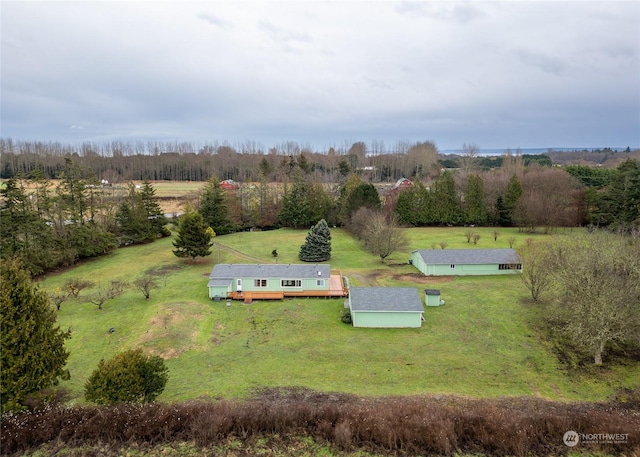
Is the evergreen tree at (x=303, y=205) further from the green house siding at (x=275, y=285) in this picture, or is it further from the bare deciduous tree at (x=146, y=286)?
the bare deciduous tree at (x=146, y=286)

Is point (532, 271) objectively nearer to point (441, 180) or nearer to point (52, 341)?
point (52, 341)

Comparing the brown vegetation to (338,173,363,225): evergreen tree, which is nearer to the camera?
the brown vegetation

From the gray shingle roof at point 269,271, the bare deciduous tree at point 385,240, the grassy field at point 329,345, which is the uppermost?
the bare deciduous tree at point 385,240

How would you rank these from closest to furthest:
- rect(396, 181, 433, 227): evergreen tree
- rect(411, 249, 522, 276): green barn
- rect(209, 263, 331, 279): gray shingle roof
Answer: rect(209, 263, 331, 279): gray shingle roof, rect(411, 249, 522, 276): green barn, rect(396, 181, 433, 227): evergreen tree

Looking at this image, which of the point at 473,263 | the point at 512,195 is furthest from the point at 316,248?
the point at 512,195

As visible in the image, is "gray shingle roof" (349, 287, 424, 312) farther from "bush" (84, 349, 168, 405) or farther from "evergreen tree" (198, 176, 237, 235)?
"evergreen tree" (198, 176, 237, 235)

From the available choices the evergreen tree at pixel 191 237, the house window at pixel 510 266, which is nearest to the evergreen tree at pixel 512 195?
the house window at pixel 510 266

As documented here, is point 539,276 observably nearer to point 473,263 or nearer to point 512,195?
point 473,263

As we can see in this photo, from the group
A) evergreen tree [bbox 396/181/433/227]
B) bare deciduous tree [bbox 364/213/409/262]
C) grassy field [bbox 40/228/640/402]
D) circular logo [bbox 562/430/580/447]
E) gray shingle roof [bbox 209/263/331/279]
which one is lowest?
grassy field [bbox 40/228/640/402]

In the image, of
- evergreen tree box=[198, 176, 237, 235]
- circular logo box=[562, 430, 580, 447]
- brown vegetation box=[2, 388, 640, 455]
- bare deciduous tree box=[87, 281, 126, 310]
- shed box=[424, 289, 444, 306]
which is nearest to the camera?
brown vegetation box=[2, 388, 640, 455]

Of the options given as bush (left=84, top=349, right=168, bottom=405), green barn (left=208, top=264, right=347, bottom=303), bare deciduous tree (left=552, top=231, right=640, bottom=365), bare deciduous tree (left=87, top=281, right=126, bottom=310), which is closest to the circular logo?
bare deciduous tree (left=552, top=231, right=640, bottom=365)
